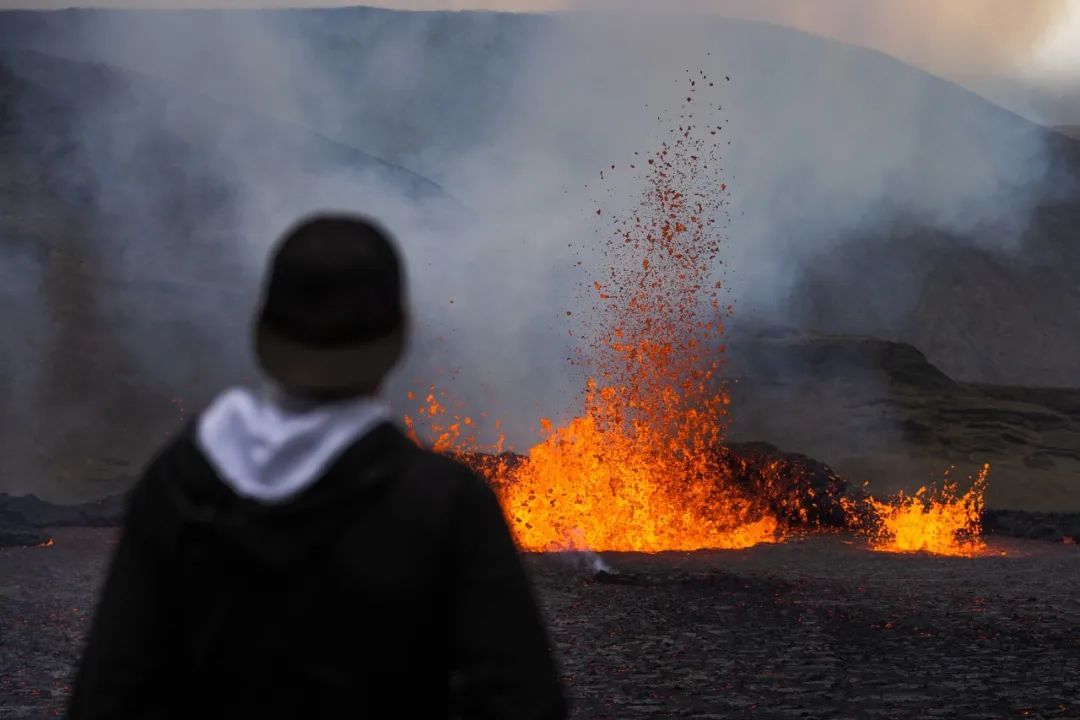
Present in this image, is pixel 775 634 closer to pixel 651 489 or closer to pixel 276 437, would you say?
pixel 276 437

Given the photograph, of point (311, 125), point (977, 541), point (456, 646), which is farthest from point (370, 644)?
point (311, 125)

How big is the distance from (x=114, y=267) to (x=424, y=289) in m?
10.8

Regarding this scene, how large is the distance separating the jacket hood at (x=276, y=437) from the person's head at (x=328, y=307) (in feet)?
0.11

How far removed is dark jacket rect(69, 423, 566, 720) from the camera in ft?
5.95

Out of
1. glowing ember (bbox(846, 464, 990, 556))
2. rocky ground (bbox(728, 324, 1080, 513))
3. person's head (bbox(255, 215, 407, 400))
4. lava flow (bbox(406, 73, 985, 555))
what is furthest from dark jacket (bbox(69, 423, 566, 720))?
rocky ground (bbox(728, 324, 1080, 513))

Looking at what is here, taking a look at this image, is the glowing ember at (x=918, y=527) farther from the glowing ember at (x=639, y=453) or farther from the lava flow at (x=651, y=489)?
the glowing ember at (x=639, y=453)

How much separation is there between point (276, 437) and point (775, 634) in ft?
29.5

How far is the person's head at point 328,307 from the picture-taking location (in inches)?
71.8

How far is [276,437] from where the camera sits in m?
1.81

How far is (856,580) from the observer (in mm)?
13828

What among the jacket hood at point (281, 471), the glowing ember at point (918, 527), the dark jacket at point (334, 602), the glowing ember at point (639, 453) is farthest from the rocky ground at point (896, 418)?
the jacket hood at point (281, 471)

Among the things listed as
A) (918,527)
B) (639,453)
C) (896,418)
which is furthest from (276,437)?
(896,418)

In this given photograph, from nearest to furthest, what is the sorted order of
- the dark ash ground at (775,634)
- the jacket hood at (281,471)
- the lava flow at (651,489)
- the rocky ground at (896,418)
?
the jacket hood at (281,471)
the dark ash ground at (775,634)
the lava flow at (651,489)
the rocky ground at (896,418)

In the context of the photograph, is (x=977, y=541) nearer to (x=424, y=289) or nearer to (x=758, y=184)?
(x=424, y=289)
